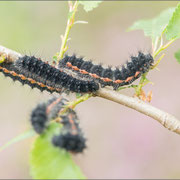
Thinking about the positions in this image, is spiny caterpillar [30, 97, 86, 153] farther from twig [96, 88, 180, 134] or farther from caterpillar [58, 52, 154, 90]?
caterpillar [58, 52, 154, 90]

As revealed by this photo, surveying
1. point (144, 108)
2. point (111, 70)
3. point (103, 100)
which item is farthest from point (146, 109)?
point (103, 100)

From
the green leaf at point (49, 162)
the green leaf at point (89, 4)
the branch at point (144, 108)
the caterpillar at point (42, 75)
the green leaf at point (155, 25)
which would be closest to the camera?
the green leaf at point (49, 162)

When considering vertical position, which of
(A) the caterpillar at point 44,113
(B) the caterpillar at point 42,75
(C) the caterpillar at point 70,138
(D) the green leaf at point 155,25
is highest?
(D) the green leaf at point 155,25

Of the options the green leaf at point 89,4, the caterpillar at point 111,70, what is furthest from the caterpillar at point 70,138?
the green leaf at point 89,4

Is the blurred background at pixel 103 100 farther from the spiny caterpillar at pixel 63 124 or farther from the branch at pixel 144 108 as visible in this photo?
the spiny caterpillar at pixel 63 124

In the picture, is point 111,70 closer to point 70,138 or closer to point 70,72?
point 70,72

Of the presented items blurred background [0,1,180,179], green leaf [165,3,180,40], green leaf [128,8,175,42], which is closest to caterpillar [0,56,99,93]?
green leaf [165,3,180,40]
